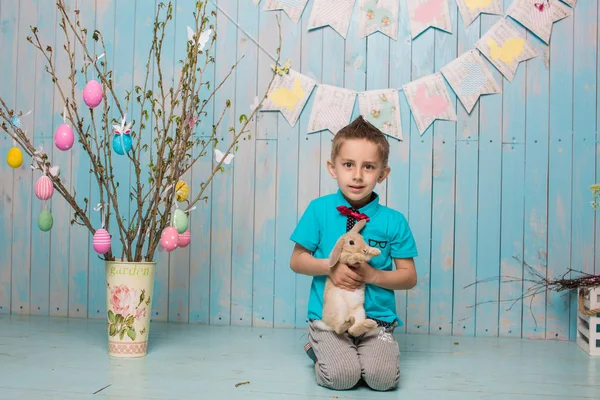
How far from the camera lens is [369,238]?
5.68 ft

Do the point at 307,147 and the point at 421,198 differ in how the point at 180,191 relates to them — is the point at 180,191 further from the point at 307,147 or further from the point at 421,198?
the point at 421,198

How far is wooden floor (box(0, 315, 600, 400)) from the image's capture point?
Answer: 1471mm

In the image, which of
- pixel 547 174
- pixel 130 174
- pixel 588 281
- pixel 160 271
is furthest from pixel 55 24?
pixel 588 281

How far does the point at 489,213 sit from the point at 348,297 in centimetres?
80

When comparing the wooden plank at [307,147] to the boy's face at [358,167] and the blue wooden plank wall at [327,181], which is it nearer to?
the blue wooden plank wall at [327,181]

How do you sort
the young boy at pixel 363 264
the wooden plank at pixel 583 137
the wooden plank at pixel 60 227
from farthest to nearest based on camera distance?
the wooden plank at pixel 60 227 → the wooden plank at pixel 583 137 → the young boy at pixel 363 264

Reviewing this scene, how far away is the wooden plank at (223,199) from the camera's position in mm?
2363

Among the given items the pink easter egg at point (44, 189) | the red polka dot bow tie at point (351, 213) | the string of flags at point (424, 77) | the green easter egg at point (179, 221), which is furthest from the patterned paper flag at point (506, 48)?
the pink easter egg at point (44, 189)

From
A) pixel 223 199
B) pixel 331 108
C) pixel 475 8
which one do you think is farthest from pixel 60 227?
pixel 475 8

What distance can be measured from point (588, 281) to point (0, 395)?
1.59 meters

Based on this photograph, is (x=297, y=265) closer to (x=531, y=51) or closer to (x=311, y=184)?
(x=311, y=184)

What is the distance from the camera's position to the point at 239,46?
237 centimetres

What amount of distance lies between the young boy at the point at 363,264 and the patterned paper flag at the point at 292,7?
743 millimetres

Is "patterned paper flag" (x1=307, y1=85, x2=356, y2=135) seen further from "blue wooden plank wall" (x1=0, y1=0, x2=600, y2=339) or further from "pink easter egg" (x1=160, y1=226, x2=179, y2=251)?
"pink easter egg" (x1=160, y1=226, x2=179, y2=251)
